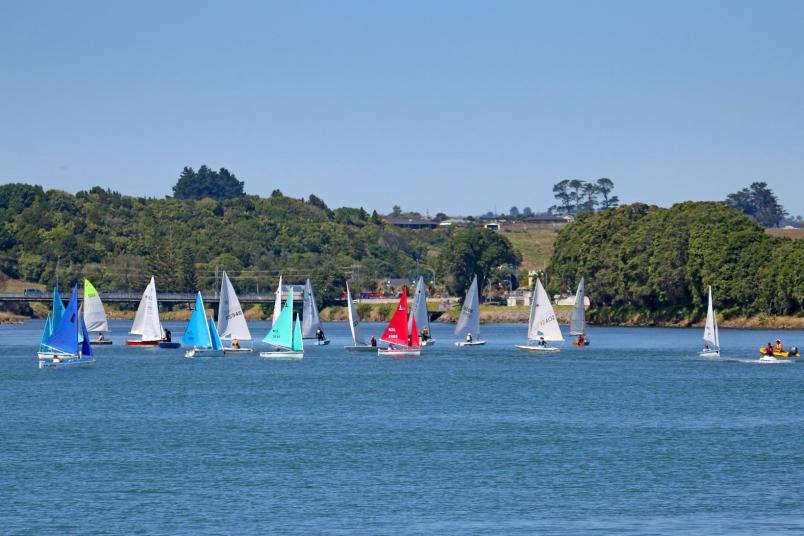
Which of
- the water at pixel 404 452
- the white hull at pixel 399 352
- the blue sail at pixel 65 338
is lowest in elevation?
the water at pixel 404 452

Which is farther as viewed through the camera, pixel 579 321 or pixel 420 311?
pixel 579 321

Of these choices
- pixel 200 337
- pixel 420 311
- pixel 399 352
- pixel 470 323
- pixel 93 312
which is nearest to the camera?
pixel 399 352

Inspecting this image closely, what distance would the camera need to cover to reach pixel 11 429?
66.1 meters

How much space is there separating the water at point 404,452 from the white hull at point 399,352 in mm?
17813

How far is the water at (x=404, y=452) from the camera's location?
4344 cm

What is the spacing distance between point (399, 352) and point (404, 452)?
62.9 meters

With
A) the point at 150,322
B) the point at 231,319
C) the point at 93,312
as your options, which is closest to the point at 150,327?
the point at 150,322

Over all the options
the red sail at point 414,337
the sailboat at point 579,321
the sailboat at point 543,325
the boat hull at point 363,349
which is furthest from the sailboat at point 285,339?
the sailboat at point 579,321

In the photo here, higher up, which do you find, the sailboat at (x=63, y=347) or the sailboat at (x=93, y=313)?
the sailboat at (x=93, y=313)

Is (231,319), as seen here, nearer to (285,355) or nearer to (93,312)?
(285,355)

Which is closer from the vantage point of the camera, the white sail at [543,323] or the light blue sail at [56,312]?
the light blue sail at [56,312]

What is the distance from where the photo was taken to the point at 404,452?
57.1 m

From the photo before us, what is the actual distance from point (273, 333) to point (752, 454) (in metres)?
67.4

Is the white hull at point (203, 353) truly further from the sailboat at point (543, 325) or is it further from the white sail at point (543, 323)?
the white sail at point (543, 323)
